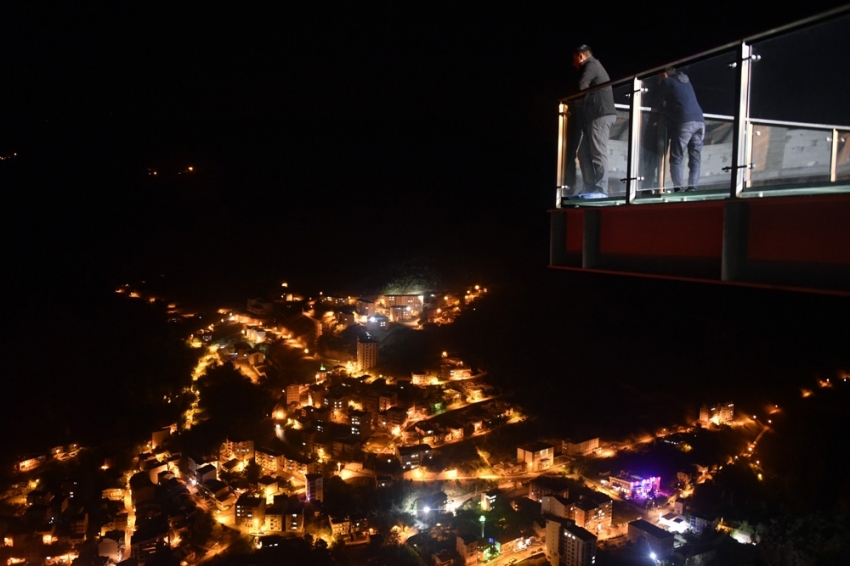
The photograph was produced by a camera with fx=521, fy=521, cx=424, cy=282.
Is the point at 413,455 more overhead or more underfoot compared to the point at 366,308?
more underfoot

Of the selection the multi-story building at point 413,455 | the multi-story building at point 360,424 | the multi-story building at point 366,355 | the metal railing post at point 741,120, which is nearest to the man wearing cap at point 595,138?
the metal railing post at point 741,120

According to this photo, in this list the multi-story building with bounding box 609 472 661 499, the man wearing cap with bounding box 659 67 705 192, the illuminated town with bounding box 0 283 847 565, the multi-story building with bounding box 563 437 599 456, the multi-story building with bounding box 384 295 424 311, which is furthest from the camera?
the multi-story building with bounding box 384 295 424 311

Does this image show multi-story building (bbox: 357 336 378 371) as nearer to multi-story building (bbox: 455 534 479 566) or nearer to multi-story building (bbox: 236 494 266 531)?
multi-story building (bbox: 236 494 266 531)

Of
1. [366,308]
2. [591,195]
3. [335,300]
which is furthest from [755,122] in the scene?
[335,300]

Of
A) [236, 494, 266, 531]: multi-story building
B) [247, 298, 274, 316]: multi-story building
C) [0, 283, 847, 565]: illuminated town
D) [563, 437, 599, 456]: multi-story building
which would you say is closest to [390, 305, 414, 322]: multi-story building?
[0, 283, 847, 565]: illuminated town

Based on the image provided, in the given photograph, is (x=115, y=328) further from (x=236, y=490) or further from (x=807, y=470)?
(x=807, y=470)

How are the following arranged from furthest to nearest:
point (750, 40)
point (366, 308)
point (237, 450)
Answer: point (366, 308) → point (237, 450) → point (750, 40)

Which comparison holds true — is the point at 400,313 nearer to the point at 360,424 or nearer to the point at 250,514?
the point at 360,424

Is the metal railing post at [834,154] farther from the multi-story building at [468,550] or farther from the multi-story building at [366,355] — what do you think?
the multi-story building at [366,355]
